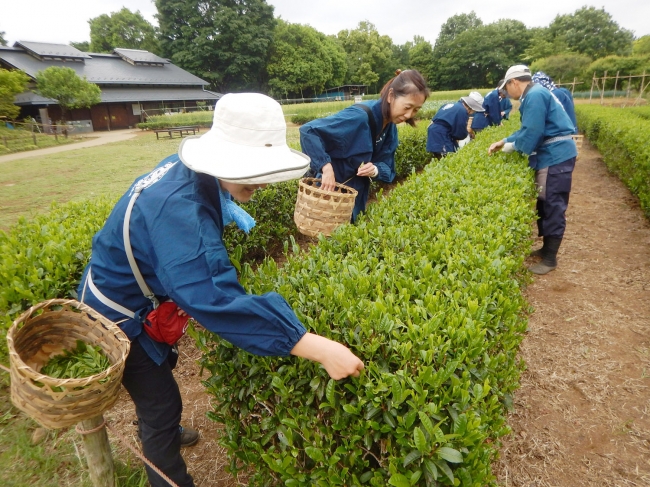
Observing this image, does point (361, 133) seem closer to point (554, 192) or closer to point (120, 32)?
point (554, 192)

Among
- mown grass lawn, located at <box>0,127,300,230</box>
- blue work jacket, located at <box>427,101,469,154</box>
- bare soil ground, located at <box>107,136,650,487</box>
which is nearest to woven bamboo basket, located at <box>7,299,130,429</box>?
bare soil ground, located at <box>107,136,650,487</box>

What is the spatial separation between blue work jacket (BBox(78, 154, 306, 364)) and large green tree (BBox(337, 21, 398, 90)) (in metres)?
70.8

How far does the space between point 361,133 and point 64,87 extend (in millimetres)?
30094

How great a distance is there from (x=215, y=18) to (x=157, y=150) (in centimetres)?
4508

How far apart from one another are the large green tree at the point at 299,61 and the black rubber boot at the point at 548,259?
182 ft

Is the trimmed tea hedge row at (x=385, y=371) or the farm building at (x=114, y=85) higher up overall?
the farm building at (x=114, y=85)

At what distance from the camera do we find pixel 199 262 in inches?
47.7

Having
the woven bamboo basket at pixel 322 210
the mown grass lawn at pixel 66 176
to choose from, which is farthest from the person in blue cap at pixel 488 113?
the woven bamboo basket at pixel 322 210

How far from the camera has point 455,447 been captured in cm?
128

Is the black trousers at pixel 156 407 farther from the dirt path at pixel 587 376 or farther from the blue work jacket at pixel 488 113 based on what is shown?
the blue work jacket at pixel 488 113

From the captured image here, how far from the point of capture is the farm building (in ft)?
95.9

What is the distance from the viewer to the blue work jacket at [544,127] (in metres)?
4.11

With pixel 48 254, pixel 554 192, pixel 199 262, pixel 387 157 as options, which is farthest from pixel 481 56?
pixel 199 262

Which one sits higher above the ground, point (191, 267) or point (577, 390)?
point (191, 267)
